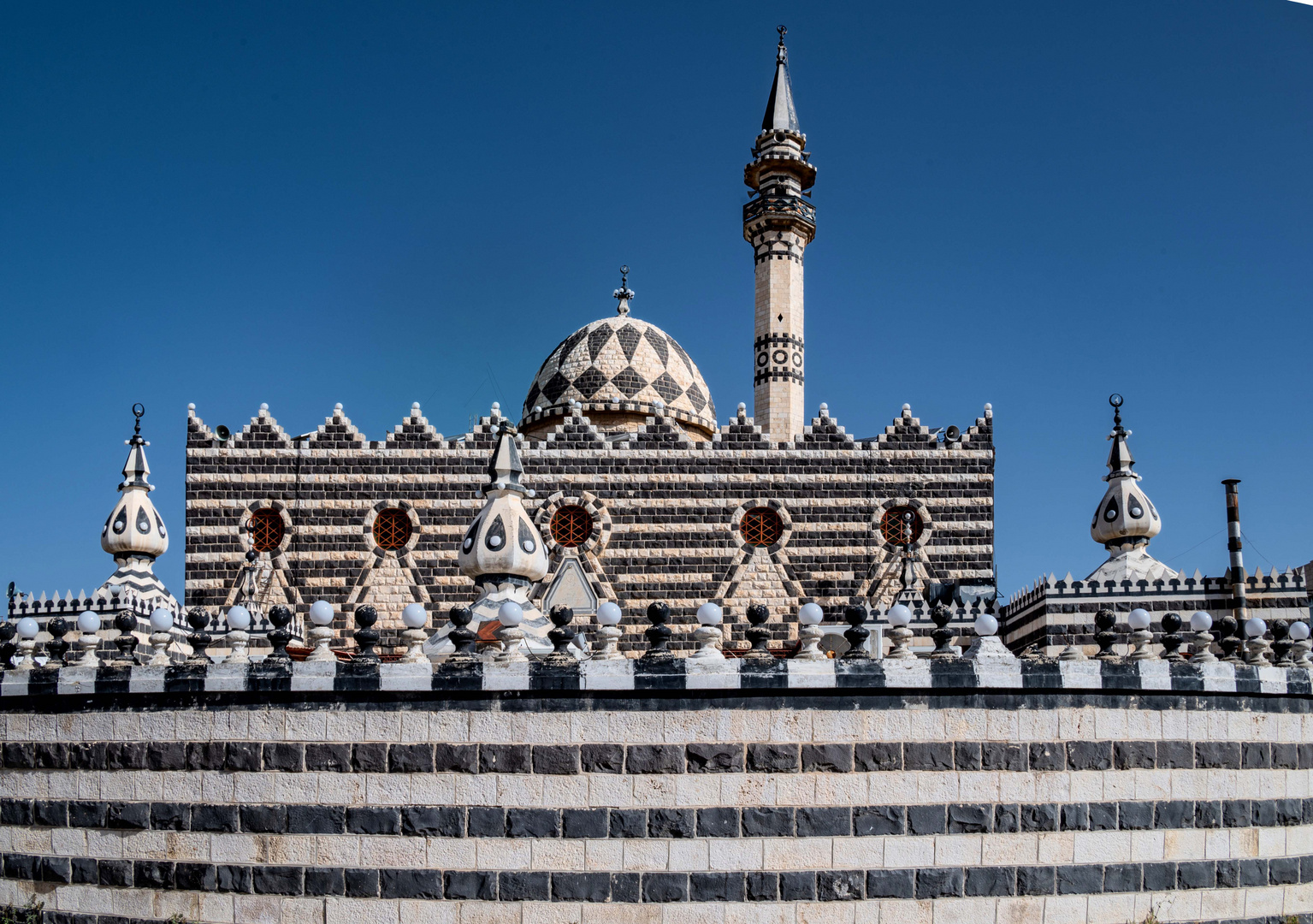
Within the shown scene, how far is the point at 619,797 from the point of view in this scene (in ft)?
41.0

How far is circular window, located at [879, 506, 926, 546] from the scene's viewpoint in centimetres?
2614

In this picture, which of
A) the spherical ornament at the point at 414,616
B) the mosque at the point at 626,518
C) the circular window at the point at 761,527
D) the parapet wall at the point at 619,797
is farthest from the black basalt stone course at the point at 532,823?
the circular window at the point at 761,527

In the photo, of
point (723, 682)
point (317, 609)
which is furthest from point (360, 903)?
point (723, 682)

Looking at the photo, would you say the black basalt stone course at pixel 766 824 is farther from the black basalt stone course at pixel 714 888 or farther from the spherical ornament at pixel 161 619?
the spherical ornament at pixel 161 619

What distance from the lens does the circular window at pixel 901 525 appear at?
26141 mm

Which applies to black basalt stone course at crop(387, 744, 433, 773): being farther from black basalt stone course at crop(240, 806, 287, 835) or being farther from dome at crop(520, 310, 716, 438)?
dome at crop(520, 310, 716, 438)

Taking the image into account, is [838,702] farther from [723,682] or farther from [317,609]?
[317,609]

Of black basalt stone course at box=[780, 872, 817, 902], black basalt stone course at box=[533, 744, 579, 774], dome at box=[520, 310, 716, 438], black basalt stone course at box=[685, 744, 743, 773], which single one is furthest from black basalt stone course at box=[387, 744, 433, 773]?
dome at box=[520, 310, 716, 438]

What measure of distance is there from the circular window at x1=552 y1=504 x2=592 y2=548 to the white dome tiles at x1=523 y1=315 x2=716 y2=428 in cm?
473

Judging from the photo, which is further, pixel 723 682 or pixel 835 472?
pixel 835 472

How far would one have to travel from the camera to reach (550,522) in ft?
85.3

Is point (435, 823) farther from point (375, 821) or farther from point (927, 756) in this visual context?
point (927, 756)

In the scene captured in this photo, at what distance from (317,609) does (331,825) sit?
2.15 m


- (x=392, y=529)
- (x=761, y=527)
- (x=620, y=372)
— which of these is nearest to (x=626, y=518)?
(x=761, y=527)
